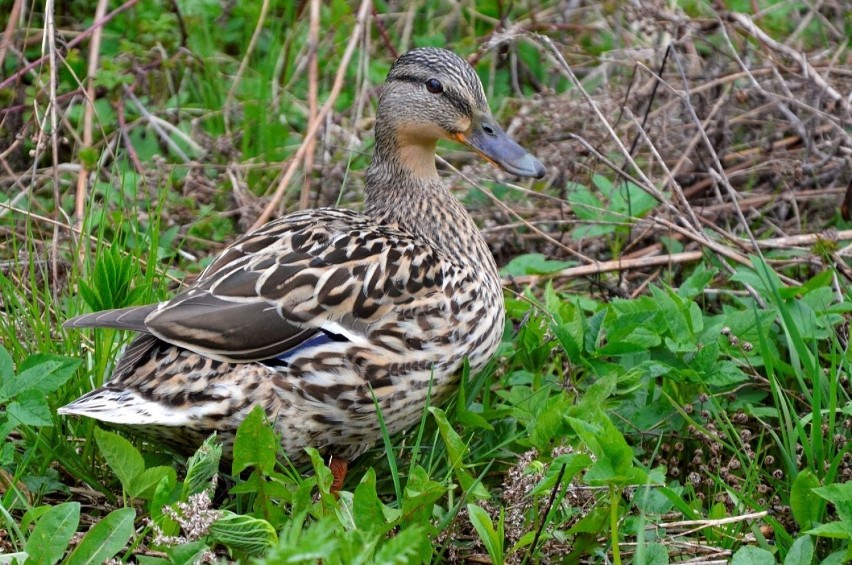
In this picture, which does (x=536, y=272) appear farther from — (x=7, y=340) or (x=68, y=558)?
(x=68, y=558)

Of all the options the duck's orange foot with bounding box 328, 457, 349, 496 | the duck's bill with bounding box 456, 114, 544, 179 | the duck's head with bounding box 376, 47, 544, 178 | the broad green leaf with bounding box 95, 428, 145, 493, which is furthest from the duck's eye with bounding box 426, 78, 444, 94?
the broad green leaf with bounding box 95, 428, 145, 493

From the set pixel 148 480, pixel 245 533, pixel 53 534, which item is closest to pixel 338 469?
pixel 148 480

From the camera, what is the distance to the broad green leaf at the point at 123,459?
3086 millimetres

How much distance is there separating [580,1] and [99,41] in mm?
2509

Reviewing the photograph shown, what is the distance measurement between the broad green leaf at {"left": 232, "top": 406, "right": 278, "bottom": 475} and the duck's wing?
0.40 meters

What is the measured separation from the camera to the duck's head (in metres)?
4.11

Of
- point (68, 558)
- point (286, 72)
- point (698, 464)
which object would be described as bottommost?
point (698, 464)

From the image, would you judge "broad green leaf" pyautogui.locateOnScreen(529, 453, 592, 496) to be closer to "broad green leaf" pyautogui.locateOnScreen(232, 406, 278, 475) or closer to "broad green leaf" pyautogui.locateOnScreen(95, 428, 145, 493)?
"broad green leaf" pyautogui.locateOnScreen(232, 406, 278, 475)

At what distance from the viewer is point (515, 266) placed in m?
4.64

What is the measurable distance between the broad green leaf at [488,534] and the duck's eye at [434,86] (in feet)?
5.43

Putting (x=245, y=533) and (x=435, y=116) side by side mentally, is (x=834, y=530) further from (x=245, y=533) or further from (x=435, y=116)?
(x=435, y=116)

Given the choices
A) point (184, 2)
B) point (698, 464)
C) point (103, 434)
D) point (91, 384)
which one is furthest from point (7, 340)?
point (184, 2)

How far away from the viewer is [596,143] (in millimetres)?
5219

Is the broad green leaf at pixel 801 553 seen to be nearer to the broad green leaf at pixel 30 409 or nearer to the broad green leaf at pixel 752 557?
the broad green leaf at pixel 752 557
